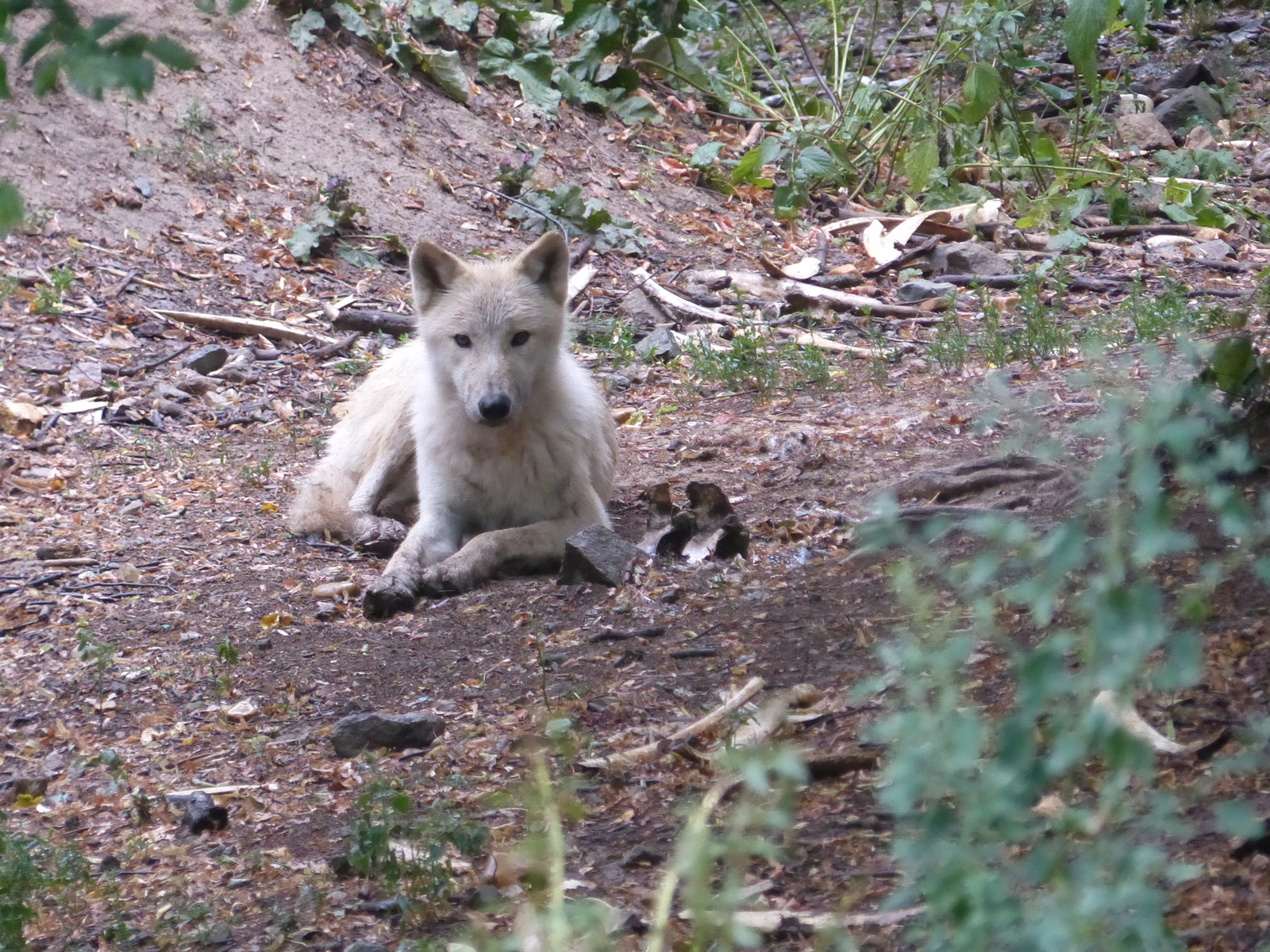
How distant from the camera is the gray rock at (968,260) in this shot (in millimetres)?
9969

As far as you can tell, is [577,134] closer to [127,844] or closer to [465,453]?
[465,453]

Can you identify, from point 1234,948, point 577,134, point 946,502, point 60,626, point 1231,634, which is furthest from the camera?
point 577,134

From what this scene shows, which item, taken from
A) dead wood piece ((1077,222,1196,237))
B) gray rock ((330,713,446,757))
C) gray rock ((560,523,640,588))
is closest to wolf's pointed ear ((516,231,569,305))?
gray rock ((560,523,640,588))

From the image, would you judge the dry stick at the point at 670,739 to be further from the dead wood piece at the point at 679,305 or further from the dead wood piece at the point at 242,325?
the dead wood piece at the point at 242,325

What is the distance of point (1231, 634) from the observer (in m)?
3.25

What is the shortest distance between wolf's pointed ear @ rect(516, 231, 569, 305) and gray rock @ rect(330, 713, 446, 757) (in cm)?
270

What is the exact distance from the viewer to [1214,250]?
977cm

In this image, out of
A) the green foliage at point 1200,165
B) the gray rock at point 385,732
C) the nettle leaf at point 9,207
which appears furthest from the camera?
the green foliage at point 1200,165

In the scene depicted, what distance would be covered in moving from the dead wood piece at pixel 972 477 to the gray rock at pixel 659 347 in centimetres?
417

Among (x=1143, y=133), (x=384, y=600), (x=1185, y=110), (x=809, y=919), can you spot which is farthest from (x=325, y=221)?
(x=809, y=919)

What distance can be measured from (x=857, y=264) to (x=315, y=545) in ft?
19.4

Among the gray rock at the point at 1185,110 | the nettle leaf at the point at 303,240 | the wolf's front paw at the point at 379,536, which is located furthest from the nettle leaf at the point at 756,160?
the wolf's front paw at the point at 379,536

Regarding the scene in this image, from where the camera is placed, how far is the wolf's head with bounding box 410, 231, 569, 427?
18.8ft

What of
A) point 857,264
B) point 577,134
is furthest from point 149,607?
point 577,134
